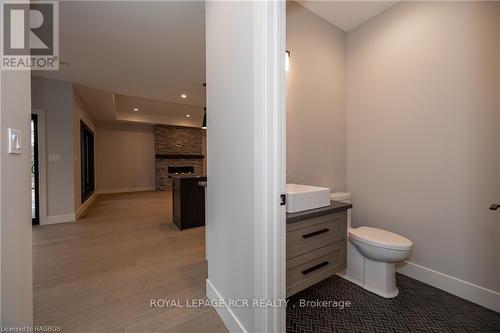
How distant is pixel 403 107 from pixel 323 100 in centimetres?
74

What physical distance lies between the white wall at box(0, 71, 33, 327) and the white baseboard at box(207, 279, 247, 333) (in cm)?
103

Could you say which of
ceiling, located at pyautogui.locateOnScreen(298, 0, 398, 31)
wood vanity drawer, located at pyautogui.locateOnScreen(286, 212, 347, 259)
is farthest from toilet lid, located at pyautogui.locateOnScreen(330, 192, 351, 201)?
ceiling, located at pyautogui.locateOnScreen(298, 0, 398, 31)

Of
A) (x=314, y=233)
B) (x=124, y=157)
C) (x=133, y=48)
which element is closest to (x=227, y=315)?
(x=314, y=233)

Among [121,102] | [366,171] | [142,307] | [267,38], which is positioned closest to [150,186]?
[121,102]

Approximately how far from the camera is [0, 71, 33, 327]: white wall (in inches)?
33.5

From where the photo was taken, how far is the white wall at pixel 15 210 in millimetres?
850

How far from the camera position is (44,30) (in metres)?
2.29

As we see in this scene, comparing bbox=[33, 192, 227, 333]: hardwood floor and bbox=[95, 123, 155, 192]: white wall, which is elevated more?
bbox=[95, 123, 155, 192]: white wall

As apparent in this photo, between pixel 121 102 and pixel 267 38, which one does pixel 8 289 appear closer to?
pixel 267 38

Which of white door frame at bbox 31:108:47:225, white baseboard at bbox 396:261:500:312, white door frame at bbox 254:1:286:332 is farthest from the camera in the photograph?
white door frame at bbox 31:108:47:225

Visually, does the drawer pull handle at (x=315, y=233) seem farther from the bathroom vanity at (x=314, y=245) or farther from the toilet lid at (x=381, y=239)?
the toilet lid at (x=381, y=239)

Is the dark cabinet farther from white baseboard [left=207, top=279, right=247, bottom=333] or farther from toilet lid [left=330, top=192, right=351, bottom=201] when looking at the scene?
toilet lid [left=330, top=192, right=351, bottom=201]

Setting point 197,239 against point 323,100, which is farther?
point 197,239

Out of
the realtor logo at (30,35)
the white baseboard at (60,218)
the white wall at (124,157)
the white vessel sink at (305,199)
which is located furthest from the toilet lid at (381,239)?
the white wall at (124,157)
